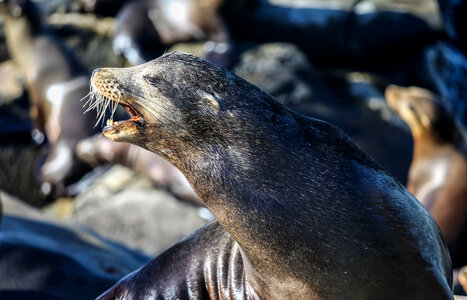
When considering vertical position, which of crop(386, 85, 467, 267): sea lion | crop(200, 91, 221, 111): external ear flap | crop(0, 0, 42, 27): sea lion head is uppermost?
crop(200, 91, 221, 111): external ear flap

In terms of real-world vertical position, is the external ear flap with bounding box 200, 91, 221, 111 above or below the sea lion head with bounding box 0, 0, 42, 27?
above

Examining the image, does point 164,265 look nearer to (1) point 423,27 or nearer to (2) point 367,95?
(2) point 367,95

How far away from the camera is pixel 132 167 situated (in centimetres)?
894

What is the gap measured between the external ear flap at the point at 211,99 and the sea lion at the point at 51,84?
737 cm

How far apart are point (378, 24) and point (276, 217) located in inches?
367

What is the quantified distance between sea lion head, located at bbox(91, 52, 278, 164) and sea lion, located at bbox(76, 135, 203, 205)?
16.8 ft

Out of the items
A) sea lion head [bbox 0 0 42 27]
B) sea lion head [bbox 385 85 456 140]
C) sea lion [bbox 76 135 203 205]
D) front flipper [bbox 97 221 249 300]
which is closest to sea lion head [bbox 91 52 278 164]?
front flipper [bbox 97 221 249 300]

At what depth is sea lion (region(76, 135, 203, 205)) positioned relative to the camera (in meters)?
8.06

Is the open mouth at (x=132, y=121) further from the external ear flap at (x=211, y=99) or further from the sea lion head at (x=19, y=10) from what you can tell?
the sea lion head at (x=19, y=10)

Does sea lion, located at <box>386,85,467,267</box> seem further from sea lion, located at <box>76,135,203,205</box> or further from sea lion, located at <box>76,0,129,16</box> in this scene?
sea lion, located at <box>76,0,129,16</box>

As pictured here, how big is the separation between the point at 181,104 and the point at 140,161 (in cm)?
624

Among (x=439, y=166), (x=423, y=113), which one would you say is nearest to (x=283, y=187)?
(x=439, y=166)

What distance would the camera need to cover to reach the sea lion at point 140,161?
317 inches

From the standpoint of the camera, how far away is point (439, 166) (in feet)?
20.8
